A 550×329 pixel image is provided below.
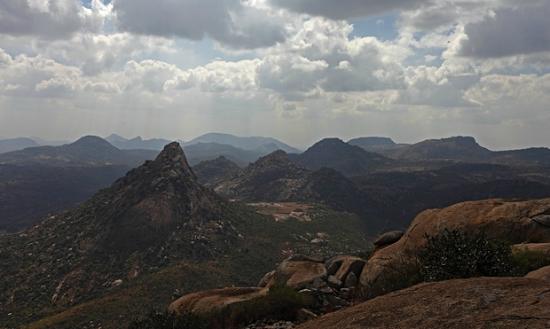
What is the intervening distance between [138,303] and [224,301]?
55.7 meters

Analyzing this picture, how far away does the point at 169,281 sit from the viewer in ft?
292

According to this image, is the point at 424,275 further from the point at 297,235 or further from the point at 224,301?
the point at 297,235

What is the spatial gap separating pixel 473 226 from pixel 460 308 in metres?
19.6

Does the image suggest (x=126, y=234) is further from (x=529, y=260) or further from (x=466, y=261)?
(x=466, y=261)

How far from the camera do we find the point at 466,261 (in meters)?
20.0

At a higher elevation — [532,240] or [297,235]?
[532,240]

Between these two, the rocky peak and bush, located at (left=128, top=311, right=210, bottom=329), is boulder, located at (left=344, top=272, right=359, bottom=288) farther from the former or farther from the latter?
the rocky peak

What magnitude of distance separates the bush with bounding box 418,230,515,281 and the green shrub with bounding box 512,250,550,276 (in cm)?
84

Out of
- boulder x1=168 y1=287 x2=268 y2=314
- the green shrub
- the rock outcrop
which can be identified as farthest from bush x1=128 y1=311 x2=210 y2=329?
the green shrub

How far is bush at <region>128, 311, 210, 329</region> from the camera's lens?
24.9 metres

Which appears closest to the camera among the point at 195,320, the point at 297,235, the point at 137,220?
the point at 195,320

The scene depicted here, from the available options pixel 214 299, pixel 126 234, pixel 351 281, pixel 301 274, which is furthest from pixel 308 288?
pixel 126 234

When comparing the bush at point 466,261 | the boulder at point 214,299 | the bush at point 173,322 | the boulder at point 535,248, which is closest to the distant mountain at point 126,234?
the boulder at point 214,299

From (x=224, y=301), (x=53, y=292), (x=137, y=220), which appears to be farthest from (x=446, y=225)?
(x=137, y=220)
